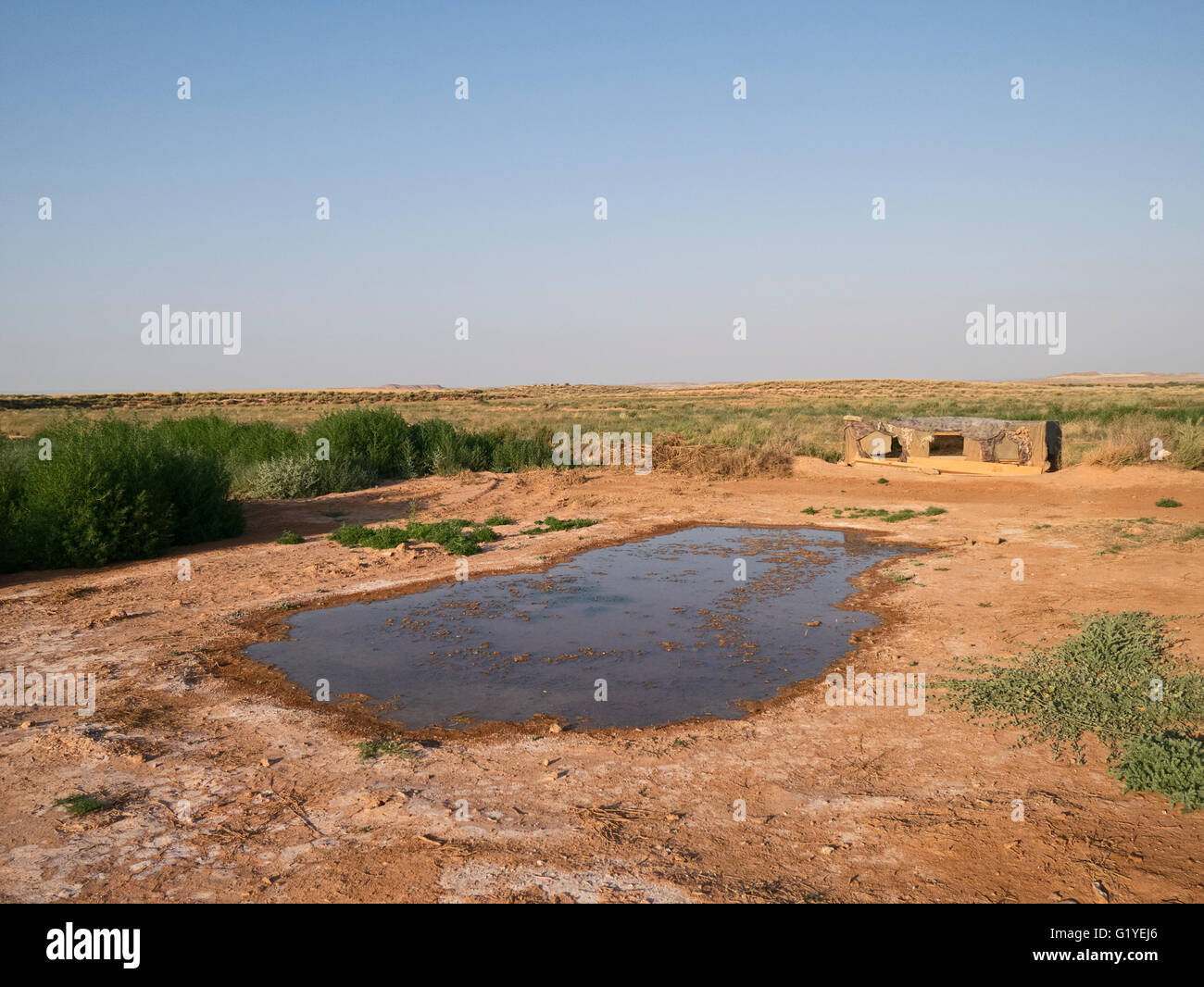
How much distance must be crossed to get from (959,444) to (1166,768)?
1840 centimetres

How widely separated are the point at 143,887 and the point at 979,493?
16.5 m

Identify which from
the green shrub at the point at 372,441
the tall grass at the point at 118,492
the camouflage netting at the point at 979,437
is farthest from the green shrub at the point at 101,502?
the camouflage netting at the point at 979,437

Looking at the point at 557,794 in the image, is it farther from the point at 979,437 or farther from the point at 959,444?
the point at 959,444

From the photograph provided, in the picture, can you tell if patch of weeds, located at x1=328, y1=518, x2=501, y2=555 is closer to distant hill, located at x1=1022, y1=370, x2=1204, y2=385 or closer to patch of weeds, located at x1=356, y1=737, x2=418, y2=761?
patch of weeds, located at x1=356, y1=737, x2=418, y2=761

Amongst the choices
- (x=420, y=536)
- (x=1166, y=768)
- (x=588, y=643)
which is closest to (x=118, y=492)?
(x=420, y=536)

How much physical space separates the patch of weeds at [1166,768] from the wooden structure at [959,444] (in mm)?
14918

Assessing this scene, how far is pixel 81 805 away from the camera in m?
4.32

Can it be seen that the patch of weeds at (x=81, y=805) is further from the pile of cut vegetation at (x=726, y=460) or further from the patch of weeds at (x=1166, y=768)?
the pile of cut vegetation at (x=726, y=460)

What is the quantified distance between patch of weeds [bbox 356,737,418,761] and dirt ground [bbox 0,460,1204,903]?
8 cm

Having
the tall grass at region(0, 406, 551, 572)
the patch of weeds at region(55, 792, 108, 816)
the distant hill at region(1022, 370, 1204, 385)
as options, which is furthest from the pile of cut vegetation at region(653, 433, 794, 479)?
the distant hill at region(1022, 370, 1204, 385)

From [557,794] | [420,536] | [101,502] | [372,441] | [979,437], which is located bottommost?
[557,794]

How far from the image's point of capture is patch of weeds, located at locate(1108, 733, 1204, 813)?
4.29 metres

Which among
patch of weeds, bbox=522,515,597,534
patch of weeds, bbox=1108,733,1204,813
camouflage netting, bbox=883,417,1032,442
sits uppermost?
camouflage netting, bbox=883,417,1032,442

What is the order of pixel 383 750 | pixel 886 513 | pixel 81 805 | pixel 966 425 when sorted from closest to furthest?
pixel 81 805
pixel 383 750
pixel 886 513
pixel 966 425
